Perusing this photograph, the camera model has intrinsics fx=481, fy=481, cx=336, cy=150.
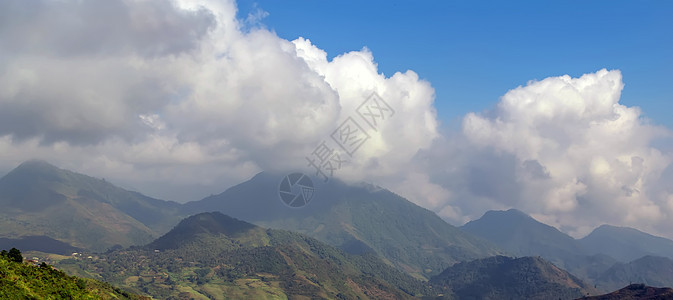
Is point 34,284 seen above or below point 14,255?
below

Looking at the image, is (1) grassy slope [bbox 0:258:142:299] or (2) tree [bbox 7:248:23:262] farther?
(2) tree [bbox 7:248:23:262]

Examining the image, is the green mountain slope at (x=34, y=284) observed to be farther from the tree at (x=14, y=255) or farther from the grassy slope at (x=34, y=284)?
the tree at (x=14, y=255)

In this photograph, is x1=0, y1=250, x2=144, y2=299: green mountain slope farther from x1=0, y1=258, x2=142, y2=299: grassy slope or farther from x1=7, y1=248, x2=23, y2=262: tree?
x1=7, y1=248, x2=23, y2=262: tree

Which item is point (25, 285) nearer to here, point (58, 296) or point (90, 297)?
point (58, 296)

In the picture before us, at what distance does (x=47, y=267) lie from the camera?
15062cm

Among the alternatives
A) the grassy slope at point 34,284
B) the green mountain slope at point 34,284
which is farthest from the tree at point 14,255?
the grassy slope at point 34,284

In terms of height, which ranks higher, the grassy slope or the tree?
the tree

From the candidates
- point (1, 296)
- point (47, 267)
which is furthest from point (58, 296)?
point (47, 267)

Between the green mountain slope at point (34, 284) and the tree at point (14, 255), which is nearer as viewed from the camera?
the green mountain slope at point (34, 284)

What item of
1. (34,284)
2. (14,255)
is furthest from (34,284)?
(14,255)

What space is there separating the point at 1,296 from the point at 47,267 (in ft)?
163

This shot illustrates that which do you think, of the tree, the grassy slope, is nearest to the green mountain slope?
the grassy slope

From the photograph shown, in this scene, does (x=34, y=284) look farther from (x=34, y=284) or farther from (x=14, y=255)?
(x=14, y=255)

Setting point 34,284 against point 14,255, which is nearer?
point 34,284
